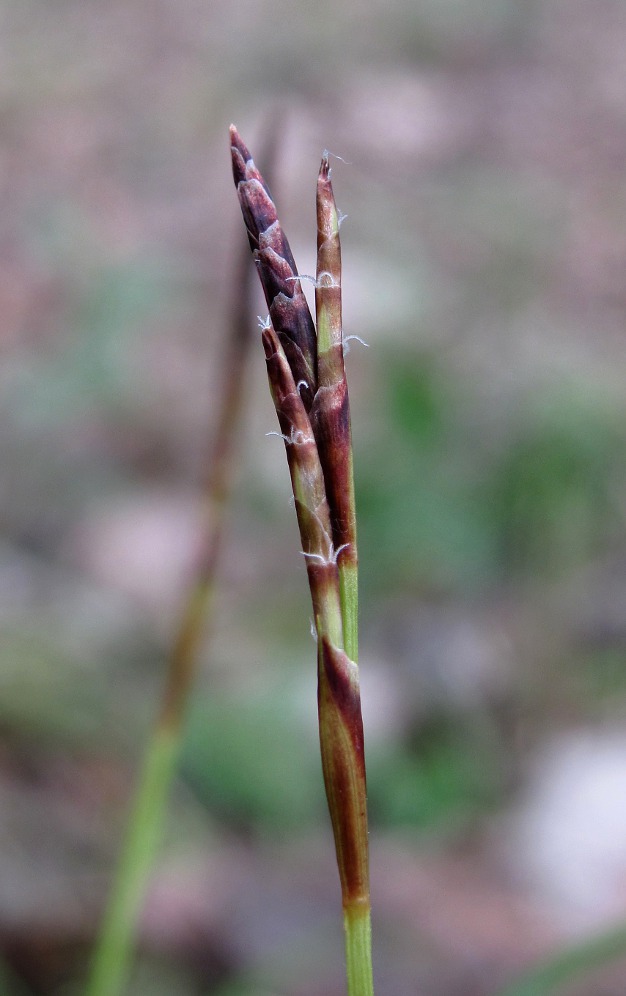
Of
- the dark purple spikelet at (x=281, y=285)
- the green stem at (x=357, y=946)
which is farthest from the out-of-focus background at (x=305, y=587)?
the green stem at (x=357, y=946)

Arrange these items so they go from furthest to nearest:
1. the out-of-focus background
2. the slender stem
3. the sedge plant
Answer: the out-of-focus background < the slender stem < the sedge plant

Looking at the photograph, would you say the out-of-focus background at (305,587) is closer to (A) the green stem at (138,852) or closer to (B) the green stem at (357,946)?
(A) the green stem at (138,852)

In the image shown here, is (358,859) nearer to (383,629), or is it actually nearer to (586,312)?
(383,629)

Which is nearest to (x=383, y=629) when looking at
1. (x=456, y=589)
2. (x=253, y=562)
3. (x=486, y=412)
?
(x=456, y=589)

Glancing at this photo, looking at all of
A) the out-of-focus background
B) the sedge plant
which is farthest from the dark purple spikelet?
the out-of-focus background

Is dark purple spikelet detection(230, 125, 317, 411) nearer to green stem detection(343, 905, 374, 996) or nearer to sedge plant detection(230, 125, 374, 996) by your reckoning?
sedge plant detection(230, 125, 374, 996)

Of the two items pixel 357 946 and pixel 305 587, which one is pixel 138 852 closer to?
pixel 357 946
